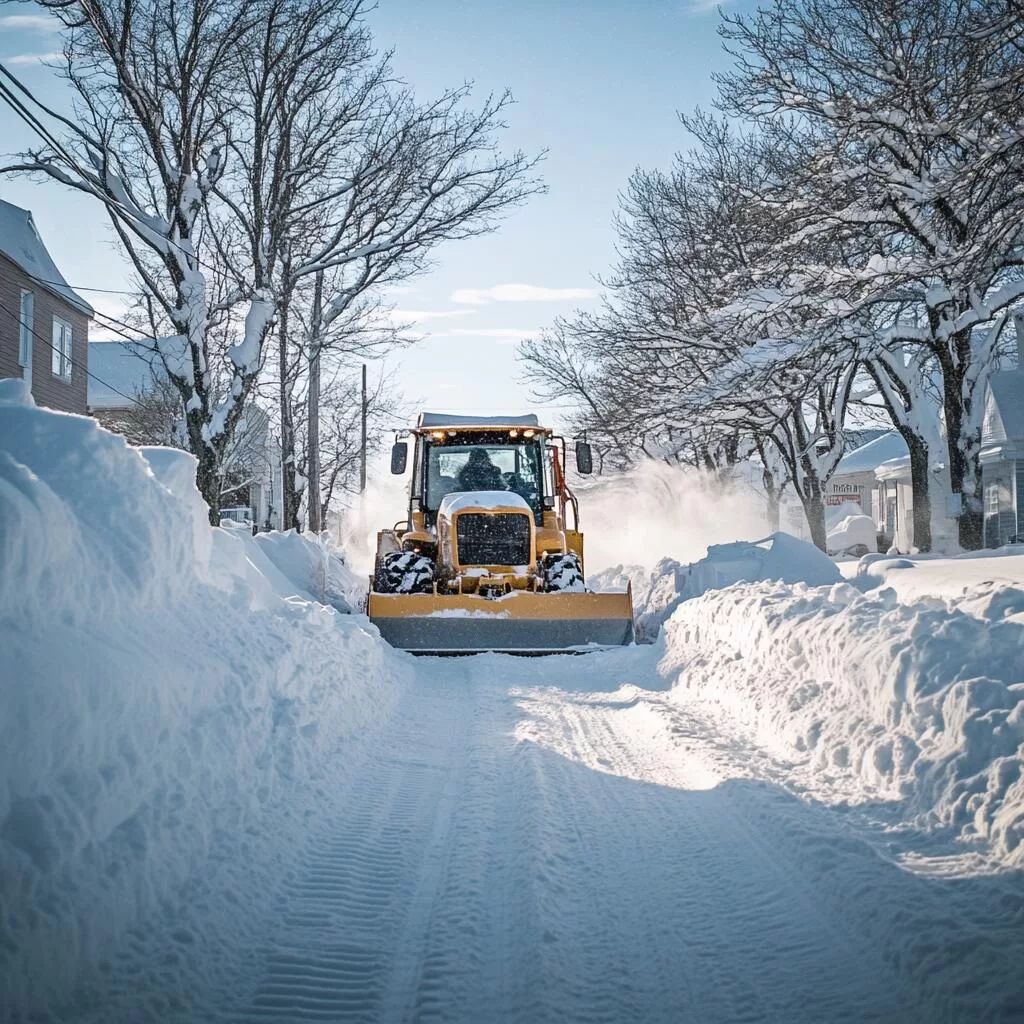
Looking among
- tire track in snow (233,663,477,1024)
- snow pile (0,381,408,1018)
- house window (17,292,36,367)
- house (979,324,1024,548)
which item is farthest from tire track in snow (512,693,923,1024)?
house (979,324,1024,548)

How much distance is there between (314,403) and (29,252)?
7978mm

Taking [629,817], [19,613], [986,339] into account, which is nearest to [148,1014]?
[19,613]

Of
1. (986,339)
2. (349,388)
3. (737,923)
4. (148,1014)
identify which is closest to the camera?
(148,1014)

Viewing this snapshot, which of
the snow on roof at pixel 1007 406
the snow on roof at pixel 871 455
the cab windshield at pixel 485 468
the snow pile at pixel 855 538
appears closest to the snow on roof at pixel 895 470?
the snow pile at pixel 855 538

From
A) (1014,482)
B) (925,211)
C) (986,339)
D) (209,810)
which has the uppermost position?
(925,211)

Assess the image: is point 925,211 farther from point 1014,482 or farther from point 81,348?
point 81,348

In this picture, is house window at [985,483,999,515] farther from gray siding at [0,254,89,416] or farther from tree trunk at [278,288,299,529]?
gray siding at [0,254,89,416]

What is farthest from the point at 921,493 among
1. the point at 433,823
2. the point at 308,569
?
the point at 433,823

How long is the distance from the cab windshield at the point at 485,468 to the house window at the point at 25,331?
13528mm

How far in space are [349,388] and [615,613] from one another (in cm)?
2646

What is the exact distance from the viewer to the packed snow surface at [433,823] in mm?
3318

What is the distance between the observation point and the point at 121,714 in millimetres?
4254

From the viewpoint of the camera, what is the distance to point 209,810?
14.9 feet

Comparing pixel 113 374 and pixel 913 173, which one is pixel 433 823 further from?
pixel 113 374
